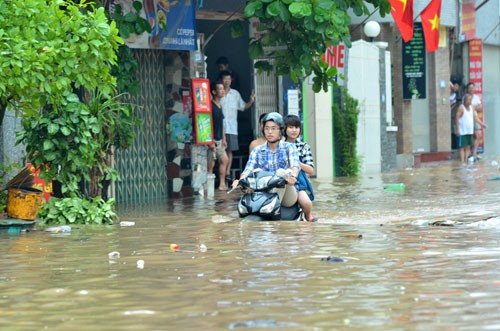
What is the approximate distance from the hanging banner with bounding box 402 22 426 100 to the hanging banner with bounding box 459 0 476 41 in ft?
10.6

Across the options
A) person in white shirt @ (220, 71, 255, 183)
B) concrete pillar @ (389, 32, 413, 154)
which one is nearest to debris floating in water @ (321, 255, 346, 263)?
person in white shirt @ (220, 71, 255, 183)

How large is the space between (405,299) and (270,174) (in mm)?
5561

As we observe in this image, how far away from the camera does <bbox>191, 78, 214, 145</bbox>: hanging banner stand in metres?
18.7

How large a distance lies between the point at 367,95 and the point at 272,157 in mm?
13992

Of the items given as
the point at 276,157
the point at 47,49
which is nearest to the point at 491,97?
the point at 276,157

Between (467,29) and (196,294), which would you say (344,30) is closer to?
(196,294)

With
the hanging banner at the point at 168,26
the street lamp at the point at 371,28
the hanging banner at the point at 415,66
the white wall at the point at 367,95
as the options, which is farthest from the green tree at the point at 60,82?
the hanging banner at the point at 415,66

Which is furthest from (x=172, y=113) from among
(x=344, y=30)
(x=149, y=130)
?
(x=344, y=30)

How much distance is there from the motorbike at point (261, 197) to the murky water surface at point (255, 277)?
17cm

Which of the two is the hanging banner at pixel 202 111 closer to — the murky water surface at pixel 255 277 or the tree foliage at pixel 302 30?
the tree foliage at pixel 302 30

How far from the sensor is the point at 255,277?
758 cm

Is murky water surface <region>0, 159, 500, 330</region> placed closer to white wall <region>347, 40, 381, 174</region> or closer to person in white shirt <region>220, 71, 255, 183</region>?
person in white shirt <region>220, 71, 255, 183</region>

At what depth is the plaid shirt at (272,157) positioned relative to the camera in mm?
12109

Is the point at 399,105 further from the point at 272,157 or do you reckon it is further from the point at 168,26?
the point at 272,157
